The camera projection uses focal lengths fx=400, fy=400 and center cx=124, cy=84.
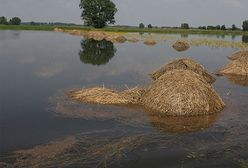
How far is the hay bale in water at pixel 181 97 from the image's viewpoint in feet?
54.6

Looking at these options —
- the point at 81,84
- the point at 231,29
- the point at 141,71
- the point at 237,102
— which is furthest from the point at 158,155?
the point at 231,29

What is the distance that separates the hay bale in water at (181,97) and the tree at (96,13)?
124073 mm

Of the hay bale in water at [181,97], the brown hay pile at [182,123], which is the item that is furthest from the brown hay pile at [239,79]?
the brown hay pile at [182,123]

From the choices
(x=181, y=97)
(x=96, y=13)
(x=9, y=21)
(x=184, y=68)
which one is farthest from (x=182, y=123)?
(x=9, y=21)

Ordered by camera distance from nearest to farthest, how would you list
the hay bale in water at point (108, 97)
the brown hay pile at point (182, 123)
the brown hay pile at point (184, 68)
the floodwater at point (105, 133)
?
the floodwater at point (105, 133), the brown hay pile at point (182, 123), the hay bale in water at point (108, 97), the brown hay pile at point (184, 68)

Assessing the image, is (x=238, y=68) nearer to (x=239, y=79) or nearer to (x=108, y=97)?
(x=239, y=79)

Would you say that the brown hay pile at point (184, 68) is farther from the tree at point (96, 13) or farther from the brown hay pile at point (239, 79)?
the tree at point (96, 13)

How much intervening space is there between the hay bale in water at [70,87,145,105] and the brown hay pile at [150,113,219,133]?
267 centimetres

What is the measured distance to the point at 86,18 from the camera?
141375 mm

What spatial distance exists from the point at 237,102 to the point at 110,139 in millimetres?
9129

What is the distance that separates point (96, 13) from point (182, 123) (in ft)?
420

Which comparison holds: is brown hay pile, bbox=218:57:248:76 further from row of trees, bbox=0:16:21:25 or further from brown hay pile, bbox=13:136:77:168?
row of trees, bbox=0:16:21:25

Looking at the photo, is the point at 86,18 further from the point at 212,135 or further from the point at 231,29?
the point at 212,135

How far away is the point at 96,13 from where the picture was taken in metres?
140
